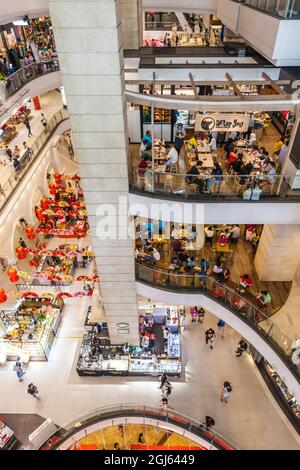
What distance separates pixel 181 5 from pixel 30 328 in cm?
1786

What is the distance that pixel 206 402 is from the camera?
546 inches

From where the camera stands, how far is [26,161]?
20422 mm

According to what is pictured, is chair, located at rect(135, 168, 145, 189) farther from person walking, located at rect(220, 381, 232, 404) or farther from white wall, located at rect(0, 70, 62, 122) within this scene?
white wall, located at rect(0, 70, 62, 122)

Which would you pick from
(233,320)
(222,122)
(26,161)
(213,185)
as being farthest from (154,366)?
(26,161)

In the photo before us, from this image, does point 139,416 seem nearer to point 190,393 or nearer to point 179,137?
point 190,393

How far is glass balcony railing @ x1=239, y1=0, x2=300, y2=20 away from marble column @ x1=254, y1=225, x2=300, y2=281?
6.33m

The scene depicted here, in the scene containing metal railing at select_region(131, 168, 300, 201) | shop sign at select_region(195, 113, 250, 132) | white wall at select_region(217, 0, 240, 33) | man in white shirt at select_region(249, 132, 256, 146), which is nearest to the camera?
metal railing at select_region(131, 168, 300, 201)

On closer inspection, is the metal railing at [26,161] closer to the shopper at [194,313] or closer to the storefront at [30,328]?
the storefront at [30,328]

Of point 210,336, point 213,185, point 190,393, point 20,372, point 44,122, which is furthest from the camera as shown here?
point 44,122

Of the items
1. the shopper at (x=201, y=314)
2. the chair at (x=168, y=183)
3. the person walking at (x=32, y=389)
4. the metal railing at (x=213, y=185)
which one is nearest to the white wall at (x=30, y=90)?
the metal railing at (x=213, y=185)

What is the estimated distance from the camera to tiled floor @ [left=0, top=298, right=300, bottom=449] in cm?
1305

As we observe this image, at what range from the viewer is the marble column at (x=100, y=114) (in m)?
7.69

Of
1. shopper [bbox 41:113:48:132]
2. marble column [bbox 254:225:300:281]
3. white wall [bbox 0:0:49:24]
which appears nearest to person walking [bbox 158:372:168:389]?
marble column [bbox 254:225:300:281]
